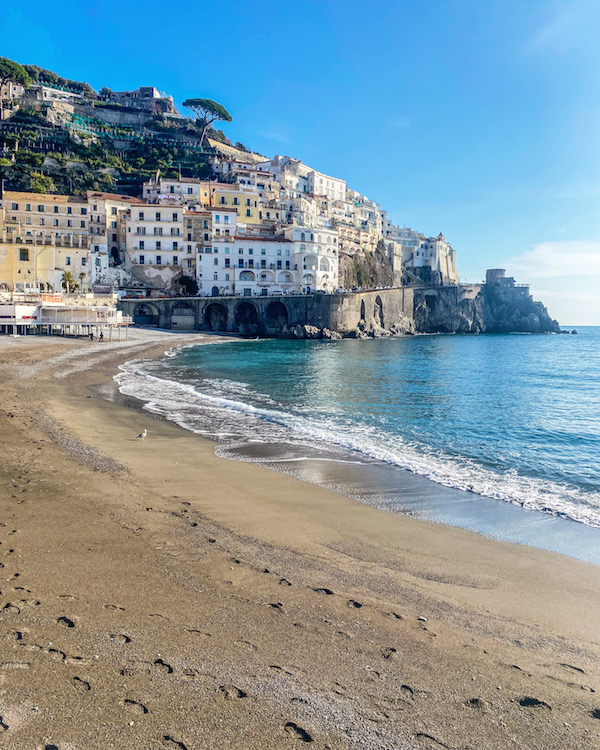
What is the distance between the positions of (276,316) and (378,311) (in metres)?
22.0

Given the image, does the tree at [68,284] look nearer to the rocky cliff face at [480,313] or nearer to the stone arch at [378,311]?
the stone arch at [378,311]

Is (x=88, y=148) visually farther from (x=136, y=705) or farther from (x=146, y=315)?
(x=136, y=705)

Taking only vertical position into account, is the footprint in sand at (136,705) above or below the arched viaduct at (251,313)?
below

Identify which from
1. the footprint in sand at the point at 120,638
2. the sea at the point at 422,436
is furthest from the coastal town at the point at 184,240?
the footprint in sand at the point at 120,638

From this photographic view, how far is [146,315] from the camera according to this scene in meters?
66.6

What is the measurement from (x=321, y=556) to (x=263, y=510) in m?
1.90

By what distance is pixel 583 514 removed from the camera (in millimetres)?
8633

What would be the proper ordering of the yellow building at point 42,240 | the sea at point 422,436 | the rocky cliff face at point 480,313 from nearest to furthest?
the sea at point 422,436
the yellow building at point 42,240
the rocky cliff face at point 480,313

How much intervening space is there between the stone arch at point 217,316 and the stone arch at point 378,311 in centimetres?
2814

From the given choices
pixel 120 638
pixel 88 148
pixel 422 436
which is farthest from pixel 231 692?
pixel 88 148

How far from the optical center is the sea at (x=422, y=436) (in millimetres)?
8742

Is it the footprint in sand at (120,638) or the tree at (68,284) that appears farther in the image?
the tree at (68,284)

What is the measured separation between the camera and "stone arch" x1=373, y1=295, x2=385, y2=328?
83.8 metres

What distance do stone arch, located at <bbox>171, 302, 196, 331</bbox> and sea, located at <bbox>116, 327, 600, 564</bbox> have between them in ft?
116
